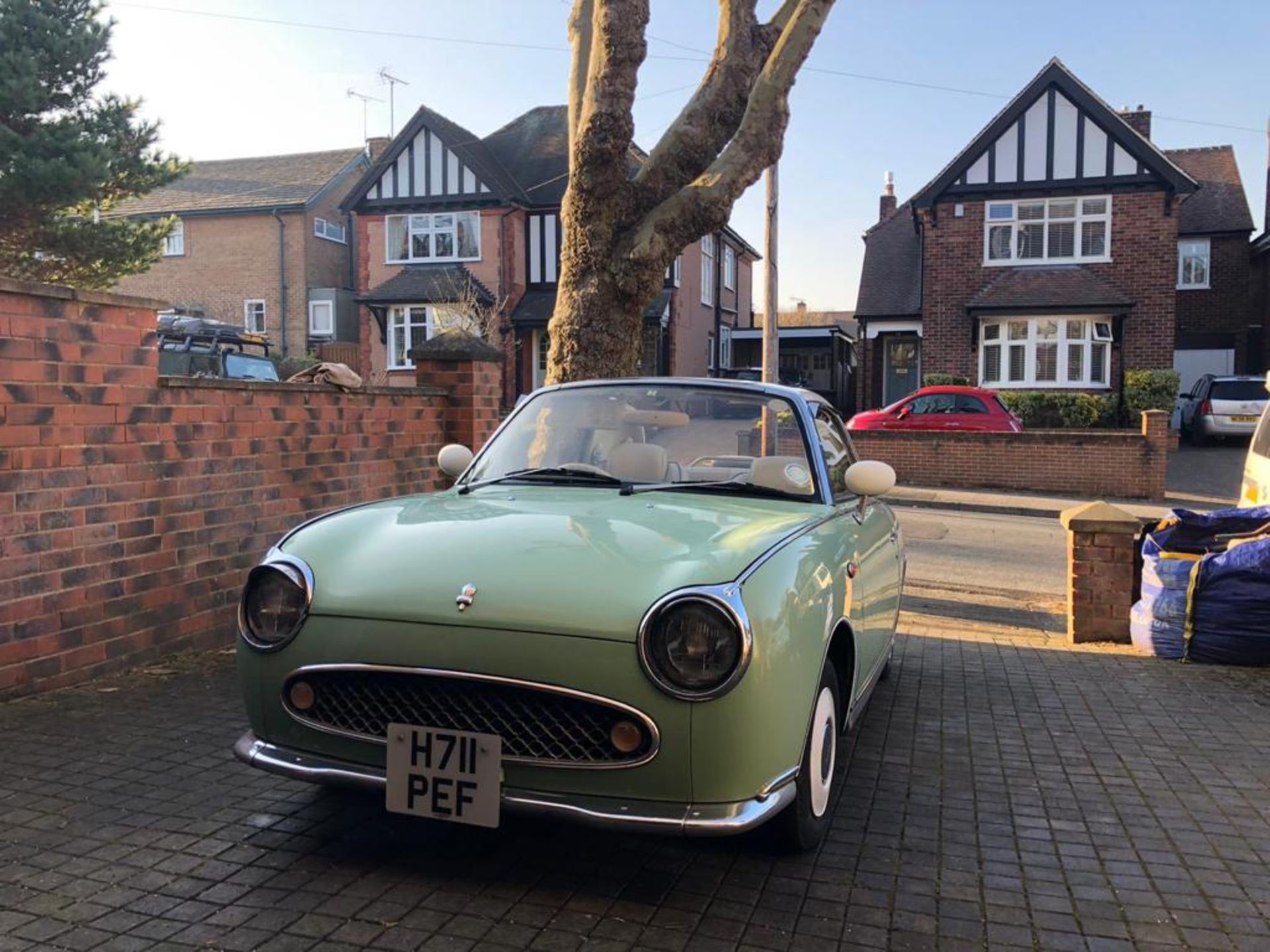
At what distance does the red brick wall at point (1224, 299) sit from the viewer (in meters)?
31.4

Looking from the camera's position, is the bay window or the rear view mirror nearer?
the rear view mirror

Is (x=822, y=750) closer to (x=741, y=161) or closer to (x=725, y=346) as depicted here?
(x=741, y=161)

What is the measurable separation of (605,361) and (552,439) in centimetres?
404

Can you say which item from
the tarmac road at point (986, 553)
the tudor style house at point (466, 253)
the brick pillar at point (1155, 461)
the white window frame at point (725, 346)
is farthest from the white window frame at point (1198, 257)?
the tarmac road at point (986, 553)

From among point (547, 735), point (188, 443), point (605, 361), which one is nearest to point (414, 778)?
point (547, 735)

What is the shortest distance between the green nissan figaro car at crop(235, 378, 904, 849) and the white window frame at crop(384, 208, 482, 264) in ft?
90.7

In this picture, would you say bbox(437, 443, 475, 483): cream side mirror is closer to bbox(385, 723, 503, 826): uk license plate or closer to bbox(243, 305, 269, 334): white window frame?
bbox(385, 723, 503, 826): uk license plate

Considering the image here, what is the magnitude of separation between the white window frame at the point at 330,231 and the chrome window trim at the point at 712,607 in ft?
114

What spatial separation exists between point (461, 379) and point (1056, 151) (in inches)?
846

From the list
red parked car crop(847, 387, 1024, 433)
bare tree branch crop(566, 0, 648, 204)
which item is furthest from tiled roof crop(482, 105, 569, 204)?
bare tree branch crop(566, 0, 648, 204)

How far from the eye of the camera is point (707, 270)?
3450 cm

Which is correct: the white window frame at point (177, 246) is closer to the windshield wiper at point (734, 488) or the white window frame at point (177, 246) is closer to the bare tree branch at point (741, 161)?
the bare tree branch at point (741, 161)

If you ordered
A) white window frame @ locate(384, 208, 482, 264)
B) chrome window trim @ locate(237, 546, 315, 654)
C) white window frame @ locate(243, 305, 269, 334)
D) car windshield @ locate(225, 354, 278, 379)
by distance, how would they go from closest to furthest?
chrome window trim @ locate(237, 546, 315, 654)
car windshield @ locate(225, 354, 278, 379)
white window frame @ locate(384, 208, 482, 264)
white window frame @ locate(243, 305, 269, 334)

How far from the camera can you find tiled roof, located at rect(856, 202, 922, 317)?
2733 centimetres
